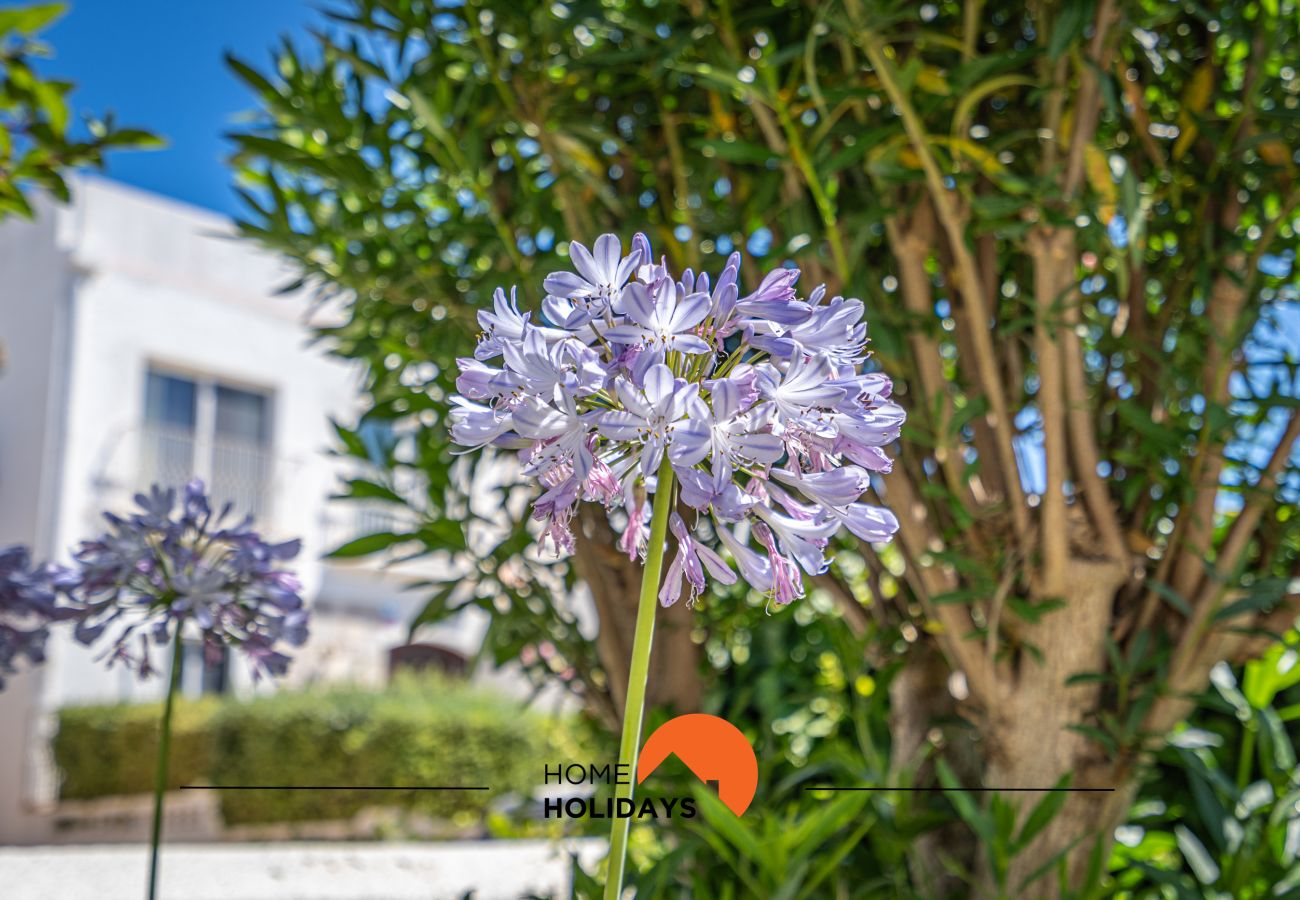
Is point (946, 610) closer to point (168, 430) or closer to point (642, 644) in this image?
point (642, 644)

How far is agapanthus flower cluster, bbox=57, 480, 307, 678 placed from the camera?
3.93 feet

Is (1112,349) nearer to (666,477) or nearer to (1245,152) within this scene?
(1245,152)

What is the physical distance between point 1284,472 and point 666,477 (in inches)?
47.1

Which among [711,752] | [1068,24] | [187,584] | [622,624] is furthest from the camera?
[622,624]

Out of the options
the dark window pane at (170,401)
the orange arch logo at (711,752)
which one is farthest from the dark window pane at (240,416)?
the orange arch logo at (711,752)

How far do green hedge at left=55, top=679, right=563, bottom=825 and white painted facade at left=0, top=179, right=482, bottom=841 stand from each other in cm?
57

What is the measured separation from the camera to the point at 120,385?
31.2ft

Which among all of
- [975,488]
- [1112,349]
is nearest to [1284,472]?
[1112,349]

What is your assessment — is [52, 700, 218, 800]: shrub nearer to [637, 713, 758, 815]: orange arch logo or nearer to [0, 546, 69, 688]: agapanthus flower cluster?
[0, 546, 69, 688]: agapanthus flower cluster

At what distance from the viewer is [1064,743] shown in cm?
156

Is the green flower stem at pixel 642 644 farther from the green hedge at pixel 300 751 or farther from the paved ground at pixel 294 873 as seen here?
the green hedge at pixel 300 751

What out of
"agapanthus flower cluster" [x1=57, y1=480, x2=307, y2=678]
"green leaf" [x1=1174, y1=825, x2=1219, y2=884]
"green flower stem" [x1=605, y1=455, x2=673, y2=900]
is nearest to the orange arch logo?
"green flower stem" [x1=605, y1=455, x2=673, y2=900]

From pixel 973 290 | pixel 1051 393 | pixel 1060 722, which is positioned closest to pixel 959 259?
pixel 973 290

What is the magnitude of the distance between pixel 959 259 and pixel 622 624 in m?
0.71
